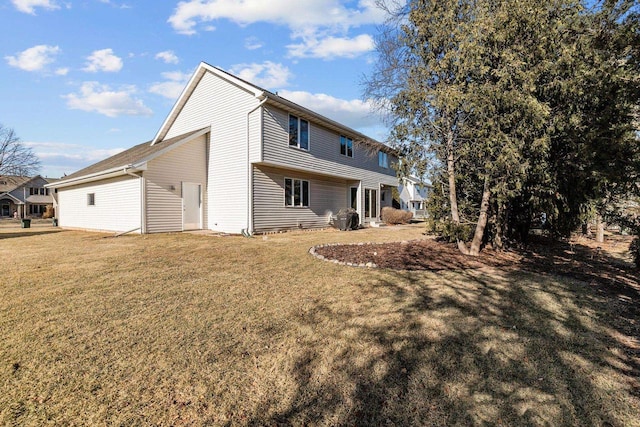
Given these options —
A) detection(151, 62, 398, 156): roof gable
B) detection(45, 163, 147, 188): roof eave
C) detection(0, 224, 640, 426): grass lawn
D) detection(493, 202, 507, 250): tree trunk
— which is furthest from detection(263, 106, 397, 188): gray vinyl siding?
detection(0, 224, 640, 426): grass lawn

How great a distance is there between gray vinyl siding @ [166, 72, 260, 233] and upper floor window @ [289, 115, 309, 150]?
6.80 ft

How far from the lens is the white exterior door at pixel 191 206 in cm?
1338

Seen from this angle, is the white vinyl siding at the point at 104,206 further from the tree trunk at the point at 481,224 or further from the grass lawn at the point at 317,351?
the tree trunk at the point at 481,224

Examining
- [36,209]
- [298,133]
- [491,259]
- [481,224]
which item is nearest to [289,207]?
[298,133]

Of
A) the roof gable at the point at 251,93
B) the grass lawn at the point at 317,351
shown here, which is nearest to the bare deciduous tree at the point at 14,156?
the roof gable at the point at 251,93

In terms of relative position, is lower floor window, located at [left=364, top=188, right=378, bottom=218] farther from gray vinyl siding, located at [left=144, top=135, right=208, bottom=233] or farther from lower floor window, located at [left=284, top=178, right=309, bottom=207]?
gray vinyl siding, located at [left=144, top=135, right=208, bottom=233]

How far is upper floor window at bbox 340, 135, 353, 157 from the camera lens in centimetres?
1731

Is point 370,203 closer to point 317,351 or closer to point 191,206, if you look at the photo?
point 191,206

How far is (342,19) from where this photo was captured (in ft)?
36.5

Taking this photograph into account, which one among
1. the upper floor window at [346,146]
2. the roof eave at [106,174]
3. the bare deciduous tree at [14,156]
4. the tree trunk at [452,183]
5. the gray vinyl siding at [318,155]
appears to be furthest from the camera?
the bare deciduous tree at [14,156]

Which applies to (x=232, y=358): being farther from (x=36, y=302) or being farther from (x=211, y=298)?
(x=36, y=302)

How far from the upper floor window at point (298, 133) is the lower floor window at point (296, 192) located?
67.9 inches

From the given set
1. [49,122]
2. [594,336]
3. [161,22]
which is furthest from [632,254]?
[49,122]

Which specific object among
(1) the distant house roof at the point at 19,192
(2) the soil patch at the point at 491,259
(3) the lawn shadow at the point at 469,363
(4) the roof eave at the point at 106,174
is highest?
(1) the distant house roof at the point at 19,192
